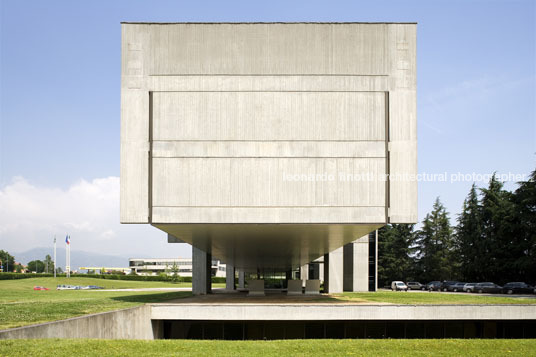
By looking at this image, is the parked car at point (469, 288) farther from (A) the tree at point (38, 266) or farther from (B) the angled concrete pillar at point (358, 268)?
(A) the tree at point (38, 266)

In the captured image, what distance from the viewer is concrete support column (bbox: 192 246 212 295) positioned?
3819 cm

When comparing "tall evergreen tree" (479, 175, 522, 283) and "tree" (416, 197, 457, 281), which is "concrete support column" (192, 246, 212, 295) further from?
"tree" (416, 197, 457, 281)

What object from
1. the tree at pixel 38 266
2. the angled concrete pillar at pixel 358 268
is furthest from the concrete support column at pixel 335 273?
the tree at pixel 38 266

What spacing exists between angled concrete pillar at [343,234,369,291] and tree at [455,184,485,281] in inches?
647

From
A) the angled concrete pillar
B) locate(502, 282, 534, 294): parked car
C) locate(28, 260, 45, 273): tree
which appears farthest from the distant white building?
locate(502, 282, 534, 294): parked car

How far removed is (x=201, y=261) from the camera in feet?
129

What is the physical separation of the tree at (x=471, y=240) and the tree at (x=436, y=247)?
4.71 metres

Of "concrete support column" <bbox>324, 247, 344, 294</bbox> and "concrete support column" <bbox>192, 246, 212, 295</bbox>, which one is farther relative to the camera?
"concrete support column" <bbox>324, 247, 344, 294</bbox>

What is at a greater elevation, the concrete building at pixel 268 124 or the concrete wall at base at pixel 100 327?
the concrete building at pixel 268 124

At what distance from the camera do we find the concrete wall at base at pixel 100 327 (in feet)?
40.3

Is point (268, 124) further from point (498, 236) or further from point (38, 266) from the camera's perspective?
point (38, 266)

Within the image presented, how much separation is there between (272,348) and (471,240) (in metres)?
56.8

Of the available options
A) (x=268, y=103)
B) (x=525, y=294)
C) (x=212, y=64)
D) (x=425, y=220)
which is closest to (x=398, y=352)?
(x=268, y=103)

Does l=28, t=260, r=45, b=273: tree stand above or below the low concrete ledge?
below
